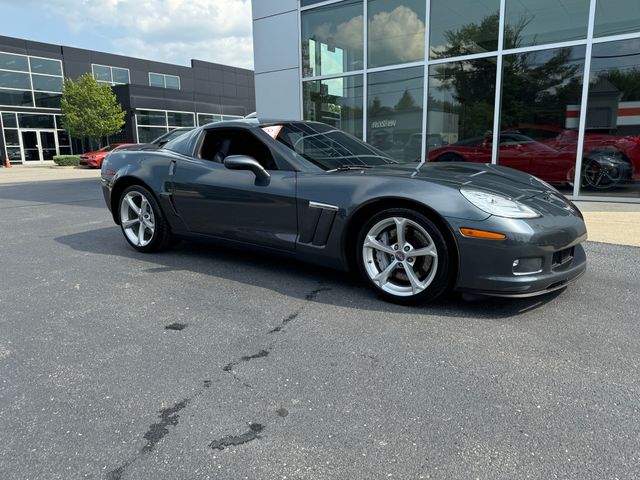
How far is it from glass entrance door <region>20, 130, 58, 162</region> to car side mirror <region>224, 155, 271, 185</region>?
33039mm

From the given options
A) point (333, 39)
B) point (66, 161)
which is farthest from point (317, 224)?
point (66, 161)

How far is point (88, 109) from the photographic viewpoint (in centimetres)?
2916

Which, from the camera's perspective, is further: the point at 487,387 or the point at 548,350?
the point at 548,350

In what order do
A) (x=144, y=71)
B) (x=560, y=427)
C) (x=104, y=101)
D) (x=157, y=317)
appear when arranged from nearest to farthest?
(x=560, y=427) → (x=157, y=317) → (x=104, y=101) → (x=144, y=71)

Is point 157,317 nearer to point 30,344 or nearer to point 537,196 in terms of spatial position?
point 30,344

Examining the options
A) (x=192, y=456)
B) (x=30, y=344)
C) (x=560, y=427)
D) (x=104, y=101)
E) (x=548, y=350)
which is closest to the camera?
(x=192, y=456)

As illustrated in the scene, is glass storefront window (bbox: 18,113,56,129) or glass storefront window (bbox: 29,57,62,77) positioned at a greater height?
glass storefront window (bbox: 29,57,62,77)

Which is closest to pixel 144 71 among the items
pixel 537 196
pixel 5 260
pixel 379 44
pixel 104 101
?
pixel 104 101

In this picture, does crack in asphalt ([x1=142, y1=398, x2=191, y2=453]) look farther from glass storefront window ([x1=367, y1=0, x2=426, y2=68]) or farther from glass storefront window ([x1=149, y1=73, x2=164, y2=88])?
glass storefront window ([x1=149, y1=73, x2=164, y2=88])

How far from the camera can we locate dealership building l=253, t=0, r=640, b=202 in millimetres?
7965

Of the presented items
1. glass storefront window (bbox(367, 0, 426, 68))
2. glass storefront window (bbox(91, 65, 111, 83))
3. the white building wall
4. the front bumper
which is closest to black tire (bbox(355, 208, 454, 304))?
the front bumper

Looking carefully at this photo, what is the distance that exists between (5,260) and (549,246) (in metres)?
5.00

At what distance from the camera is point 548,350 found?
2.53 metres

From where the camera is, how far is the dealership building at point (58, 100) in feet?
98.1
